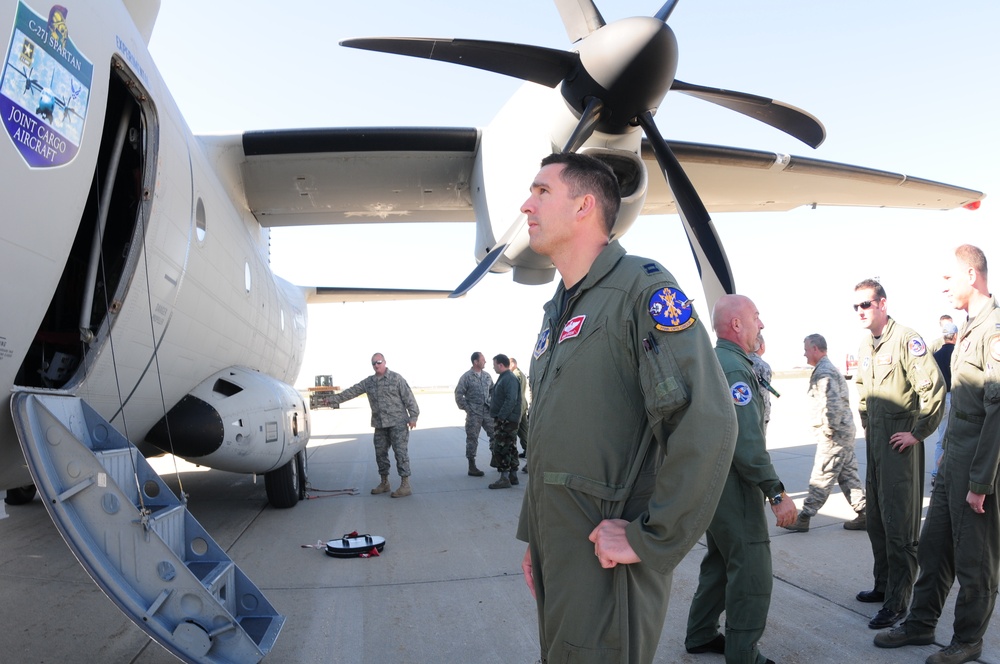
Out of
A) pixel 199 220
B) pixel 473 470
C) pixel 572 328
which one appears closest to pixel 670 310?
pixel 572 328

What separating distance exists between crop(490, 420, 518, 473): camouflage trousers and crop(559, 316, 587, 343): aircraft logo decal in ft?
22.9

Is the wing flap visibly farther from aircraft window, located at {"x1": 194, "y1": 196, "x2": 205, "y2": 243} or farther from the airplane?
aircraft window, located at {"x1": 194, "y1": 196, "x2": 205, "y2": 243}

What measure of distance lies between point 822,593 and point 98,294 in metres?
5.04

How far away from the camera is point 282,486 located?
23.4 ft

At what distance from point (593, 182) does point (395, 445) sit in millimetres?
6971

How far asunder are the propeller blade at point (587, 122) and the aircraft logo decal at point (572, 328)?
3682 mm

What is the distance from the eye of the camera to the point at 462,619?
3.82m

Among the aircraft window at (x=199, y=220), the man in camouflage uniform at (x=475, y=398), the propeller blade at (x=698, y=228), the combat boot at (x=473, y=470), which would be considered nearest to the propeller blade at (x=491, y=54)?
the propeller blade at (x=698, y=228)

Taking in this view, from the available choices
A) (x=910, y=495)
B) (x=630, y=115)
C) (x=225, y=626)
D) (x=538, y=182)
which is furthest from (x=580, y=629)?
(x=630, y=115)

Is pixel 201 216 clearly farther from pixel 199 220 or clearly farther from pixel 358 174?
pixel 358 174

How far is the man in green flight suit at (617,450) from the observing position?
4.71ft

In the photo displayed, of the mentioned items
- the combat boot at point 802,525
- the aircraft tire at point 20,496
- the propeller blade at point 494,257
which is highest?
the propeller blade at point 494,257

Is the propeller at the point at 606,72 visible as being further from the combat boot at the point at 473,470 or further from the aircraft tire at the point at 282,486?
the combat boot at the point at 473,470

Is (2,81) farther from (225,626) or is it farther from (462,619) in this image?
(462,619)
